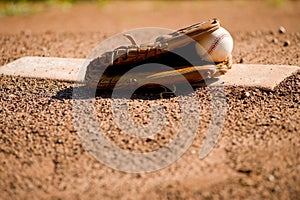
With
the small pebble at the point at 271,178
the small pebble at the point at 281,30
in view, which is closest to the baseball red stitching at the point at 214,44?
the small pebble at the point at 271,178

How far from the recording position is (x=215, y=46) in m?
3.41

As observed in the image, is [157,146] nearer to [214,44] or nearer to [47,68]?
[214,44]

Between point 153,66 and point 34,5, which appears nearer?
point 153,66

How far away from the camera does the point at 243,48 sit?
4.65m

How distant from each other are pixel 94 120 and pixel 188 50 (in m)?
1.12

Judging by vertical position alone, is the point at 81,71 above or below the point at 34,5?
below

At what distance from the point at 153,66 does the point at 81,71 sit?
0.74 m

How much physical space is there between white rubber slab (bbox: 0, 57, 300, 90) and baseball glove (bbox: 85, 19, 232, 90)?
5.7 inches

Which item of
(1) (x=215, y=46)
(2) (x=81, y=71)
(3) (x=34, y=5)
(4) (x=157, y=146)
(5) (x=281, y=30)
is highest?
(3) (x=34, y=5)

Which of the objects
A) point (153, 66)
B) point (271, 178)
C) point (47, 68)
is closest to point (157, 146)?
point (271, 178)

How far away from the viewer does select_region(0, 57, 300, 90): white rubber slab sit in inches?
137

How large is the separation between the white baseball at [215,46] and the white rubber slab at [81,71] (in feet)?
0.68

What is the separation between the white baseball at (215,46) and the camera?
11.1 ft

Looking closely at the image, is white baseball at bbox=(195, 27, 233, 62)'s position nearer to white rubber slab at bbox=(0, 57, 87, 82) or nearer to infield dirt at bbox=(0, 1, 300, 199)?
infield dirt at bbox=(0, 1, 300, 199)
